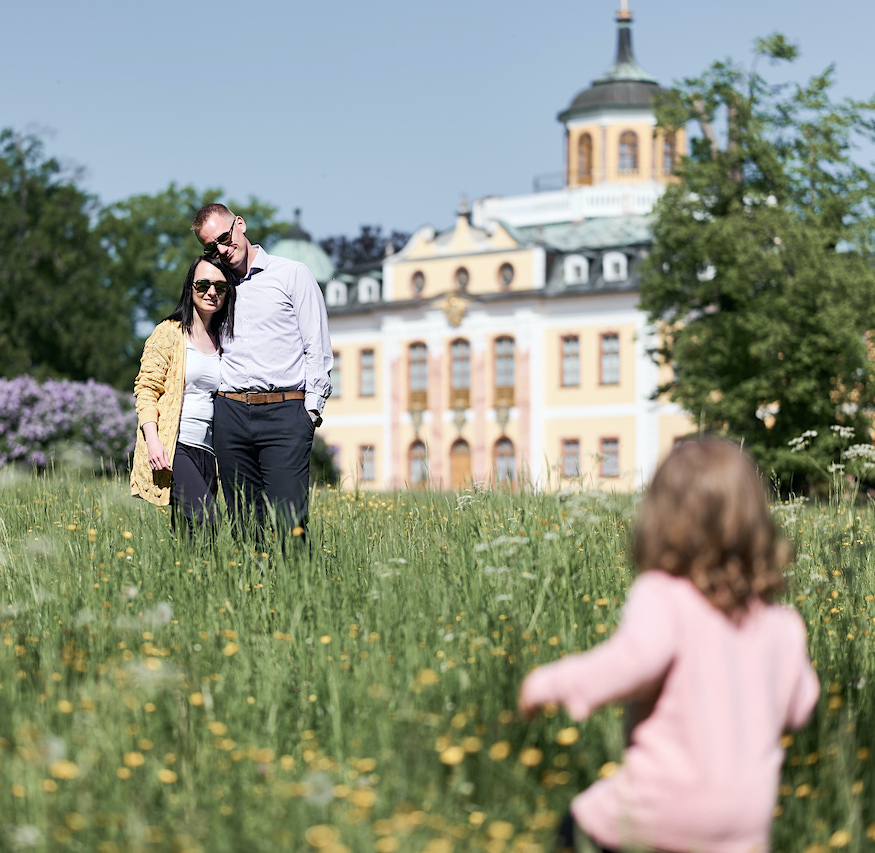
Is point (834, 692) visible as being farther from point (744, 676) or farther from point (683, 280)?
point (683, 280)

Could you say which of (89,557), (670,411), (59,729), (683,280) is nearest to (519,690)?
(59,729)

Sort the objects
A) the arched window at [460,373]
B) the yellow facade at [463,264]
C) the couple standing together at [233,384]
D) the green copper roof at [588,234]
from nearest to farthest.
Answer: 1. the couple standing together at [233,384]
2. the green copper roof at [588,234]
3. the yellow facade at [463,264]
4. the arched window at [460,373]

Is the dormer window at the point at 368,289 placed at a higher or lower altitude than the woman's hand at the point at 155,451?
higher

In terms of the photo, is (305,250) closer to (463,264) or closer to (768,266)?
(463,264)

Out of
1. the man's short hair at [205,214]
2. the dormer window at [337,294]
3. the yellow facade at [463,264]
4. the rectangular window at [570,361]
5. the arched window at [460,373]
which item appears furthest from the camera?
the dormer window at [337,294]

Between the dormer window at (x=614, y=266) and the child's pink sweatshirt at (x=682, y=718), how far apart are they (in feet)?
156

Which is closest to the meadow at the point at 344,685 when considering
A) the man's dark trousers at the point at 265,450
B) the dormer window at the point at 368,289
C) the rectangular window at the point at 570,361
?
the man's dark trousers at the point at 265,450

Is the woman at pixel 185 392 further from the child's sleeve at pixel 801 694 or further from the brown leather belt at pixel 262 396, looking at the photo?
the child's sleeve at pixel 801 694

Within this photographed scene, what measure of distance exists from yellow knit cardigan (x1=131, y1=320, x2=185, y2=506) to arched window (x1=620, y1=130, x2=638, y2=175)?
50249 millimetres

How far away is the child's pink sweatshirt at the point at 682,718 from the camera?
2.47 m

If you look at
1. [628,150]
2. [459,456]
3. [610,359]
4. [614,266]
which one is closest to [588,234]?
[614,266]

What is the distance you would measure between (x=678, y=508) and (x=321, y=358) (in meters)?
3.25

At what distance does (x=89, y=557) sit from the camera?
5160 mm

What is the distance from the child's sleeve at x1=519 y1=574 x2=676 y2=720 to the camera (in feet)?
8.07
